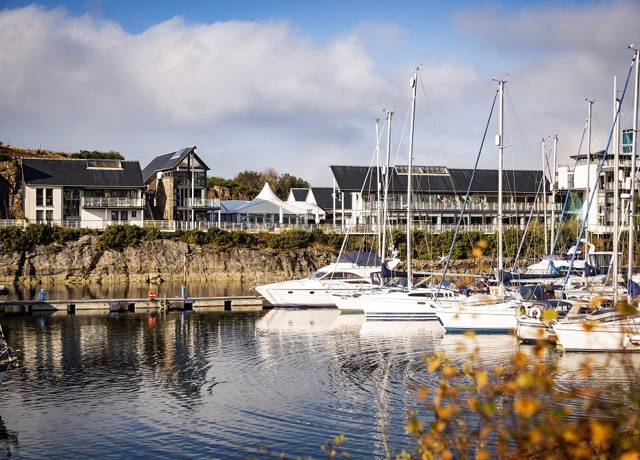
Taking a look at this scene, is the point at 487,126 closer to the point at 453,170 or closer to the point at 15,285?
the point at 15,285

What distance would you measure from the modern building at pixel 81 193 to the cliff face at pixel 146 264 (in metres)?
6.13

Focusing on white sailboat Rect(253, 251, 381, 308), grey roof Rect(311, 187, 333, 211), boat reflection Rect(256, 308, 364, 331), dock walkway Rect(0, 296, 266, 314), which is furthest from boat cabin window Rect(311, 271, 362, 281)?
grey roof Rect(311, 187, 333, 211)

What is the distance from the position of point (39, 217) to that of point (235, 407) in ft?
209

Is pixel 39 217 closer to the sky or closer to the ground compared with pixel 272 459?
closer to the sky

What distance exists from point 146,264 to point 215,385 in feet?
161

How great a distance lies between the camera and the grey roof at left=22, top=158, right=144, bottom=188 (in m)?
84.5

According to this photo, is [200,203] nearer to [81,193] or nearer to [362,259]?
[81,193]

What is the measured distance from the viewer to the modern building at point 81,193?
83.4 m

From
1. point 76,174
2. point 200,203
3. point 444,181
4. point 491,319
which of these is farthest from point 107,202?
point 491,319

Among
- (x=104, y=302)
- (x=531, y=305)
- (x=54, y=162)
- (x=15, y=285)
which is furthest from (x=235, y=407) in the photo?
(x=54, y=162)

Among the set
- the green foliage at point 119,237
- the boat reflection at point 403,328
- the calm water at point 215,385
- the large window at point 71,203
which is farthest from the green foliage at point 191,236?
the boat reflection at point 403,328

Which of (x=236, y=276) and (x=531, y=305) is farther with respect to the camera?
A: (x=236, y=276)

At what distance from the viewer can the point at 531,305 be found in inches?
1489

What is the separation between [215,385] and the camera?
28875 millimetres
